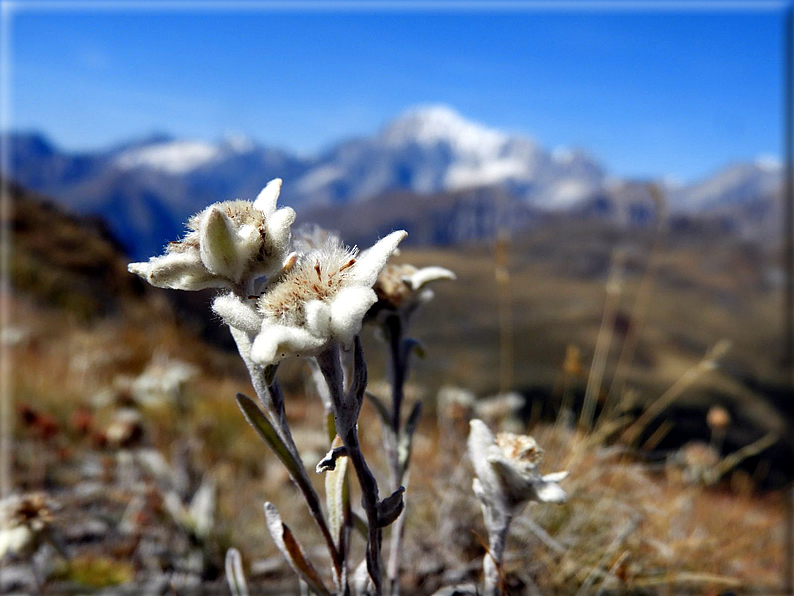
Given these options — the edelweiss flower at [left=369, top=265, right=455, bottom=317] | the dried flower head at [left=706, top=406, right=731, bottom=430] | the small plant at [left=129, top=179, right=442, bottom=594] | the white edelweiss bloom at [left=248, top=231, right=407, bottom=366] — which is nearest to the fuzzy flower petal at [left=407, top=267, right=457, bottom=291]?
the edelweiss flower at [left=369, top=265, right=455, bottom=317]

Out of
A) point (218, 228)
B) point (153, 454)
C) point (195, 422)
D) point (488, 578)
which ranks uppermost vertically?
point (218, 228)

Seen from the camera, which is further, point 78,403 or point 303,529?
point 78,403

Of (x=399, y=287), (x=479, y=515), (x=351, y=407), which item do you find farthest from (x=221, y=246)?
(x=479, y=515)

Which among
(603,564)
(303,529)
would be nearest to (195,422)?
(303,529)

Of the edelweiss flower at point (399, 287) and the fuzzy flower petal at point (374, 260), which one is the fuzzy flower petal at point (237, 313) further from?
the edelweiss flower at point (399, 287)

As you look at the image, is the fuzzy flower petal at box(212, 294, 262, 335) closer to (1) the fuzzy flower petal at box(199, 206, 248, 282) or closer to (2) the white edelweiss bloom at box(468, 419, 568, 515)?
(1) the fuzzy flower petal at box(199, 206, 248, 282)

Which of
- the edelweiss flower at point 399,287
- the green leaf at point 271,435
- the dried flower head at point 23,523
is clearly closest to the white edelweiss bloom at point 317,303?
the green leaf at point 271,435

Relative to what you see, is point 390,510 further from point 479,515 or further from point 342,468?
point 479,515

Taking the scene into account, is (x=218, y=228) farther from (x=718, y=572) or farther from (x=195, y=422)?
(x=195, y=422)
